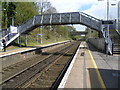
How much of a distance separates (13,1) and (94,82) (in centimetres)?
3698

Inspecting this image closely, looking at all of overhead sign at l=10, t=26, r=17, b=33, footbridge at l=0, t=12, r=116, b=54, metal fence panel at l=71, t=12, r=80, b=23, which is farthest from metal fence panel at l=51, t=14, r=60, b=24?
overhead sign at l=10, t=26, r=17, b=33

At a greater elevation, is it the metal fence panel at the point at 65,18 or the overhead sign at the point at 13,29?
the metal fence panel at the point at 65,18

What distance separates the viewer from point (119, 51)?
17797 millimetres

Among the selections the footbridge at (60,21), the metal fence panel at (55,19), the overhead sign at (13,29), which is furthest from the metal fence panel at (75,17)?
the overhead sign at (13,29)

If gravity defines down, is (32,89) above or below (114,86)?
below

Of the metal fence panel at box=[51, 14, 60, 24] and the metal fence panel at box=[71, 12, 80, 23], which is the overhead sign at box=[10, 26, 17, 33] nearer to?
the metal fence panel at box=[51, 14, 60, 24]

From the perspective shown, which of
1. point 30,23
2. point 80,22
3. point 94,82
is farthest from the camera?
point 30,23

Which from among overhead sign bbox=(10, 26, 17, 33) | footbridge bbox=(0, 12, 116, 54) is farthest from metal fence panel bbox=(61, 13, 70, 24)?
overhead sign bbox=(10, 26, 17, 33)

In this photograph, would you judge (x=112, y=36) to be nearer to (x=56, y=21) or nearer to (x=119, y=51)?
(x=119, y=51)

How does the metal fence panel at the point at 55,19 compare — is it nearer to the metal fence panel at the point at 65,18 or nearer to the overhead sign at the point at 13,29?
the metal fence panel at the point at 65,18

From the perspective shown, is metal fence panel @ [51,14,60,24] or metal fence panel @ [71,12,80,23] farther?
metal fence panel @ [51,14,60,24]

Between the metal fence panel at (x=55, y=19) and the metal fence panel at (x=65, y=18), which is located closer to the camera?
the metal fence panel at (x=65, y=18)

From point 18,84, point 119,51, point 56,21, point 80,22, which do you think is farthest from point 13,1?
point 18,84

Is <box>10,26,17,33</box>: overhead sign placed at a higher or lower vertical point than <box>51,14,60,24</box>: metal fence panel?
lower
